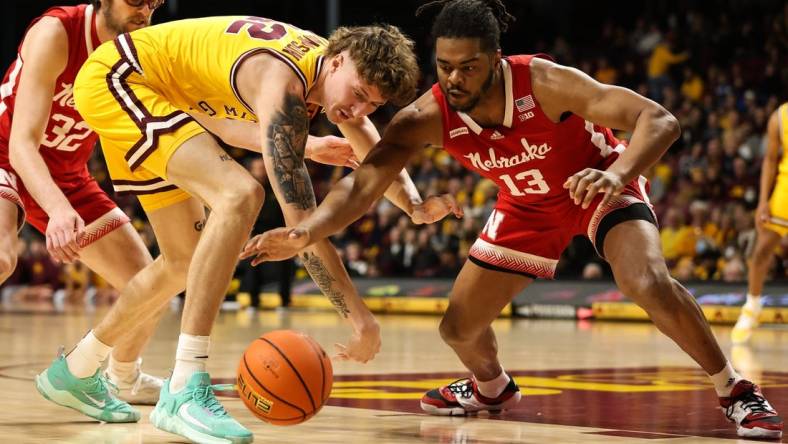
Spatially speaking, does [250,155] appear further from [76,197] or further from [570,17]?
[76,197]

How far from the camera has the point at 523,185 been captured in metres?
5.45

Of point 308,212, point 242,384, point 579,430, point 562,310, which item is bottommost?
point 562,310

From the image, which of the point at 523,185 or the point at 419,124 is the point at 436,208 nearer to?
the point at 419,124

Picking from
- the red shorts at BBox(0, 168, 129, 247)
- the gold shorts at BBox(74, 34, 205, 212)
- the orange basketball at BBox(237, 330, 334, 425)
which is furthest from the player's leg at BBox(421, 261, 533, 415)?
the red shorts at BBox(0, 168, 129, 247)

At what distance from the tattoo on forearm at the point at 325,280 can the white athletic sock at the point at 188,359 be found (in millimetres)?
541

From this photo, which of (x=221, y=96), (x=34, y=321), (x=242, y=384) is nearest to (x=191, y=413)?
(x=242, y=384)

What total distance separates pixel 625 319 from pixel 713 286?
1.16 meters

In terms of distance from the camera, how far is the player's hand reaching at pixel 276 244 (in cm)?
413

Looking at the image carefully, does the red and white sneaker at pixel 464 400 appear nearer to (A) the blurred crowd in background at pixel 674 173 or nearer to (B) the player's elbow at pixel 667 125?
(B) the player's elbow at pixel 667 125

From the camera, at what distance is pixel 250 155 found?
22.7 m

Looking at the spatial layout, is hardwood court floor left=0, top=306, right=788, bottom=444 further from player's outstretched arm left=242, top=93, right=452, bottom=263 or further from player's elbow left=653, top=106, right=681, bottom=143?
player's elbow left=653, top=106, right=681, bottom=143

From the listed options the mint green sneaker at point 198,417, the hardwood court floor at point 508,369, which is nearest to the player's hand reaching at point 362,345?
the hardwood court floor at point 508,369

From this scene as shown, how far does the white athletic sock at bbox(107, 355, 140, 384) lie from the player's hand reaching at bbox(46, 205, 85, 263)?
1.21 m

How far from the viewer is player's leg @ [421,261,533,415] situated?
559 centimetres
